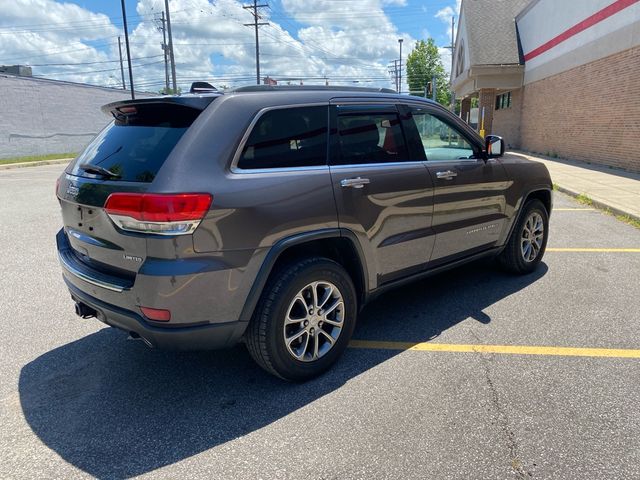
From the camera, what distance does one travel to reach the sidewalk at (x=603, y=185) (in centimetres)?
868

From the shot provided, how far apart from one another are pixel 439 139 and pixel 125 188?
9.03 ft

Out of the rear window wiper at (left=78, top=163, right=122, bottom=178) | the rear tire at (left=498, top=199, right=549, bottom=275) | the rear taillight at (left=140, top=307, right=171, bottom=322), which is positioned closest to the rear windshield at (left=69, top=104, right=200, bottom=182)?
the rear window wiper at (left=78, top=163, right=122, bottom=178)

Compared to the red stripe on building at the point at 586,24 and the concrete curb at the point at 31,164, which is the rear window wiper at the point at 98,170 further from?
the concrete curb at the point at 31,164

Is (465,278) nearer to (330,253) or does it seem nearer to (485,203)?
(485,203)

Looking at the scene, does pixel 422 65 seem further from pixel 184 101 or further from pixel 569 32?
pixel 184 101

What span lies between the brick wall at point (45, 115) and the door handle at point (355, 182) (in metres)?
30.3

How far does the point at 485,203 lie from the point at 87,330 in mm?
3685

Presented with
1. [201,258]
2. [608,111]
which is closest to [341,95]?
[201,258]

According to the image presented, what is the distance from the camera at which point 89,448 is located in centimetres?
250

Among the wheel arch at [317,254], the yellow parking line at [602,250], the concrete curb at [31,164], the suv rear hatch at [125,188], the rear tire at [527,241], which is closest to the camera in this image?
the suv rear hatch at [125,188]

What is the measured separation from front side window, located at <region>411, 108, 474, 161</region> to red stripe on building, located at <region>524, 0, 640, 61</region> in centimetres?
1230

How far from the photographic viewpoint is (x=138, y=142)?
2857 millimetres

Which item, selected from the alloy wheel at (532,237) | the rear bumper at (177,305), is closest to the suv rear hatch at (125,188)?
the rear bumper at (177,305)

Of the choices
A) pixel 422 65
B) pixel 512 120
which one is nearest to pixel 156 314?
pixel 512 120
